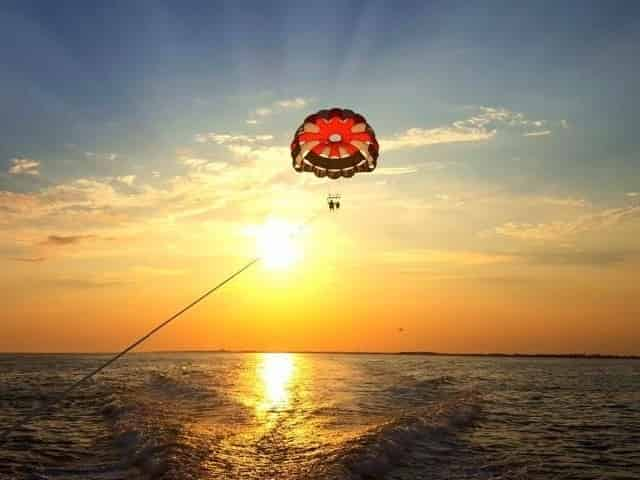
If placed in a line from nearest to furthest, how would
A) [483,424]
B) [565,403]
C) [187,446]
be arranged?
1. [187,446]
2. [483,424]
3. [565,403]

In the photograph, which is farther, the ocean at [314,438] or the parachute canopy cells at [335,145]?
the parachute canopy cells at [335,145]

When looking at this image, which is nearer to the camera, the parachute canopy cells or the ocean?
the ocean

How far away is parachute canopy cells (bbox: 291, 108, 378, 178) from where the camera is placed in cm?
1830

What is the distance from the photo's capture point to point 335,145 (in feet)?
62.4

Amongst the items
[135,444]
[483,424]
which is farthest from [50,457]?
[483,424]

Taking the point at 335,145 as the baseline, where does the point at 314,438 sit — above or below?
below

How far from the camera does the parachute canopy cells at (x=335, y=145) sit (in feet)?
60.0

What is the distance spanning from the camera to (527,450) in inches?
595

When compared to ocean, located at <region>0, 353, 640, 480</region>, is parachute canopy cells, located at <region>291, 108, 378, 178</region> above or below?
above

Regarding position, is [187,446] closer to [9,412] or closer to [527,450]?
[527,450]

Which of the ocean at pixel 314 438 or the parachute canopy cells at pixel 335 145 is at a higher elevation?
the parachute canopy cells at pixel 335 145

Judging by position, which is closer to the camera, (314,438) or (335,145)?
(314,438)

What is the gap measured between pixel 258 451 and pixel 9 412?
1320 centimetres

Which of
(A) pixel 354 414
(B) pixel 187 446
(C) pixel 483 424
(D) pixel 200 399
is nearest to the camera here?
(B) pixel 187 446
